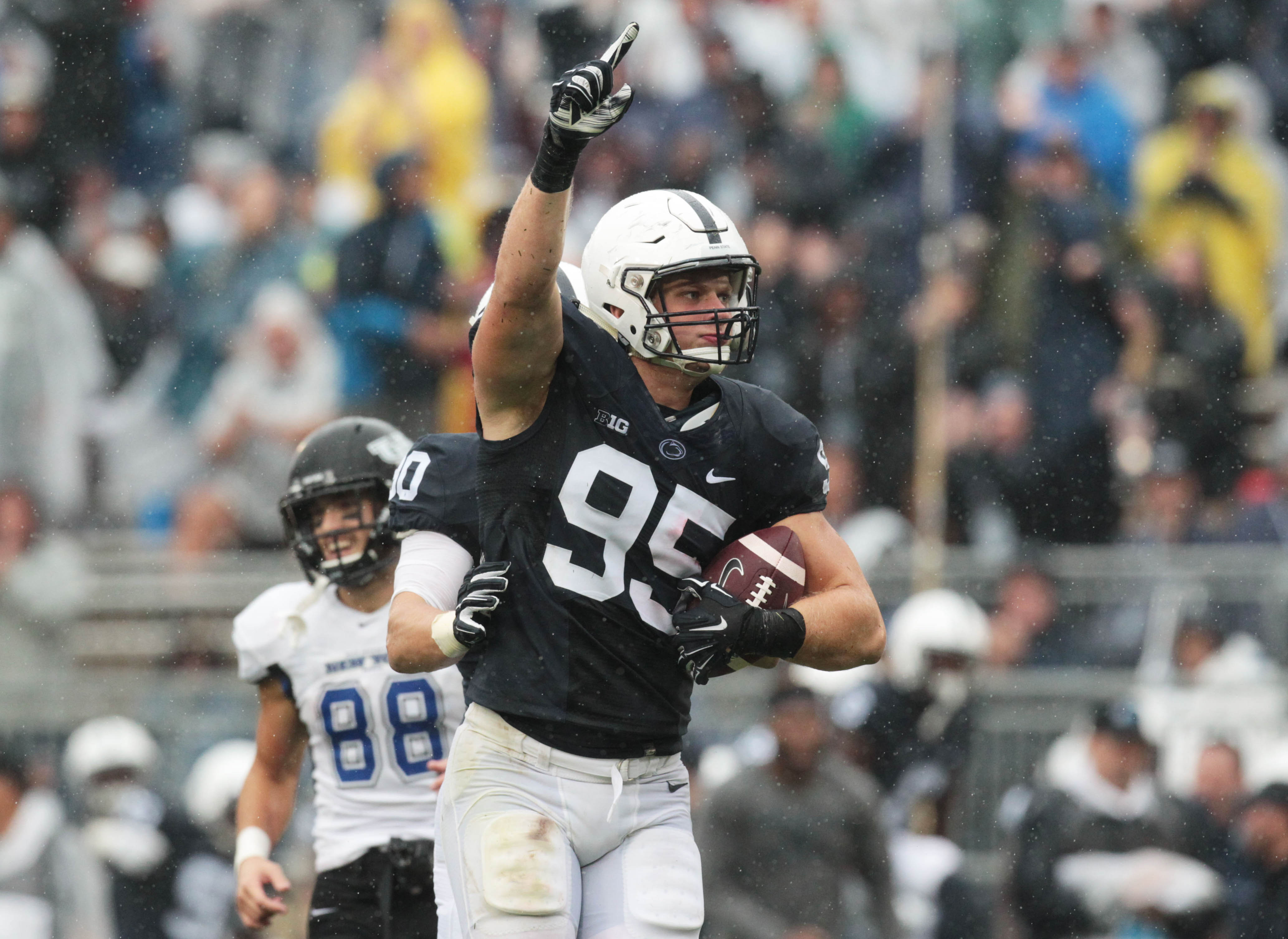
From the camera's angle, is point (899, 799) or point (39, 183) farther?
point (39, 183)

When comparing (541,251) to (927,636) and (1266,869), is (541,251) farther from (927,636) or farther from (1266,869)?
(1266,869)

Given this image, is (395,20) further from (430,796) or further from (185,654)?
(430,796)

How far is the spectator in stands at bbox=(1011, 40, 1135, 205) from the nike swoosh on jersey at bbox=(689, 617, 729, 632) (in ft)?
22.0

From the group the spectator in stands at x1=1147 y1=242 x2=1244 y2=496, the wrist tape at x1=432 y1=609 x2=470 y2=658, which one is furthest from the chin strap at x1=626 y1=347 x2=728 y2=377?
the spectator in stands at x1=1147 y1=242 x2=1244 y2=496

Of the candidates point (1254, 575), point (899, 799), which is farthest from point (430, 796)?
point (1254, 575)

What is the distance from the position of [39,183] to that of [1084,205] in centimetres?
601

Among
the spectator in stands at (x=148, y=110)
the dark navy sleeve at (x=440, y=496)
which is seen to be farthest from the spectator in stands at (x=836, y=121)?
the dark navy sleeve at (x=440, y=496)

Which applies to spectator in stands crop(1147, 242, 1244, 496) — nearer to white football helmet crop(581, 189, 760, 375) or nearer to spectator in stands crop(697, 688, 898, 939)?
spectator in stands crop(697, 688, 898, 939)

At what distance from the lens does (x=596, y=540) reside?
13.3 ft

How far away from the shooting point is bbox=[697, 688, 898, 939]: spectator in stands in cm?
753

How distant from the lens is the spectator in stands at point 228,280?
10.6m

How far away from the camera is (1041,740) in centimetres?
852

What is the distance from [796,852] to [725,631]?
3.87m

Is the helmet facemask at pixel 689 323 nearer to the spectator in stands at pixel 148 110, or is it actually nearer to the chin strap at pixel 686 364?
the chin strap at pixel 686 364
